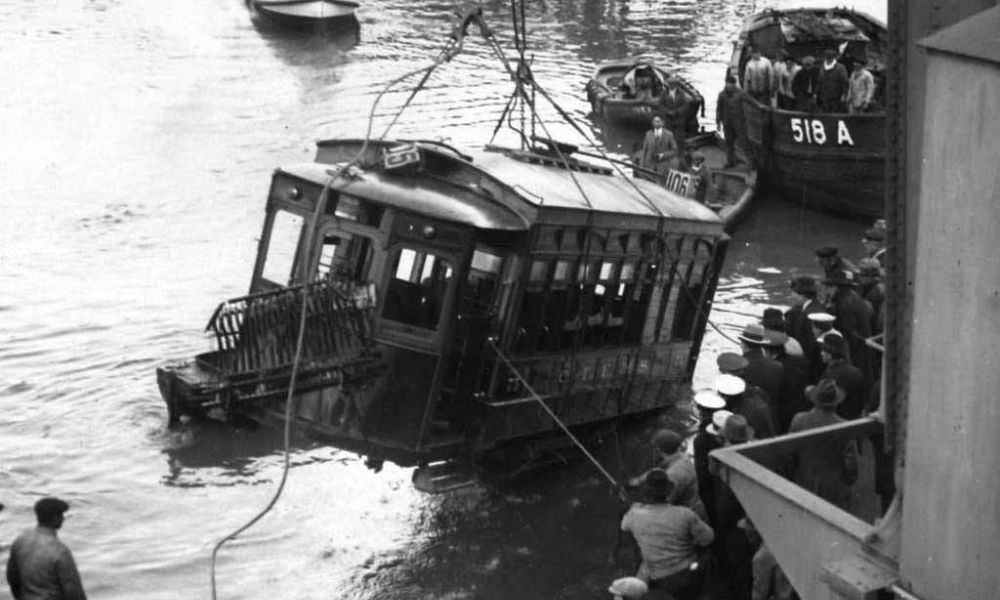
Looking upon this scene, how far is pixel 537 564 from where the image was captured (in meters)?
12.1

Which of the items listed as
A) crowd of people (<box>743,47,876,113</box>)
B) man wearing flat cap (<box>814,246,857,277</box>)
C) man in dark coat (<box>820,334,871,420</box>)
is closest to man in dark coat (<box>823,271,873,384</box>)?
man wearing flat cap (<box>814,246,857,277</box>)

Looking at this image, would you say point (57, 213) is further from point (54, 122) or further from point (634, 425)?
point (634, 425)

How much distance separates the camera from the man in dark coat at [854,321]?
1305 cm

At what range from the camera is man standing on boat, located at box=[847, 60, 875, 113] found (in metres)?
22.6

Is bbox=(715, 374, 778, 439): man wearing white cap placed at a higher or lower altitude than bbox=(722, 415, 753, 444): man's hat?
lower

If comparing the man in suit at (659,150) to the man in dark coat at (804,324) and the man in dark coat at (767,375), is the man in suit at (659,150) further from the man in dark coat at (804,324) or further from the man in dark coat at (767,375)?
the man in dark coat at (767,375)

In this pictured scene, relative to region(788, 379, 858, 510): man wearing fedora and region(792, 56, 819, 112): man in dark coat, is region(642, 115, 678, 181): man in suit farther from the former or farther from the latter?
region(788, 379, 858, 510): man wearing fedora

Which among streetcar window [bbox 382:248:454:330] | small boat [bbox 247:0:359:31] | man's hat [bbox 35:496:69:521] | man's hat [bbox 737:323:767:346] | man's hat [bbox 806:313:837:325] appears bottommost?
man's hat [bbox 806:313:837:325]

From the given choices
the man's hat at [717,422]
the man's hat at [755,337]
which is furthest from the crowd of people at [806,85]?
the man's hat at [717,422]

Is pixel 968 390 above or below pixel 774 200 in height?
above

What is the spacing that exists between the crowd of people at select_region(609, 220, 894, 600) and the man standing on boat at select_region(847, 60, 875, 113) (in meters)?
11.1

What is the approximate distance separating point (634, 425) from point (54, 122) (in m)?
17.9

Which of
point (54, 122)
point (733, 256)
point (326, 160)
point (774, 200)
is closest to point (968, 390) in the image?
point (326, 160)

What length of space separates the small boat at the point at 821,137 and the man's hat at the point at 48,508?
15.5 meters
